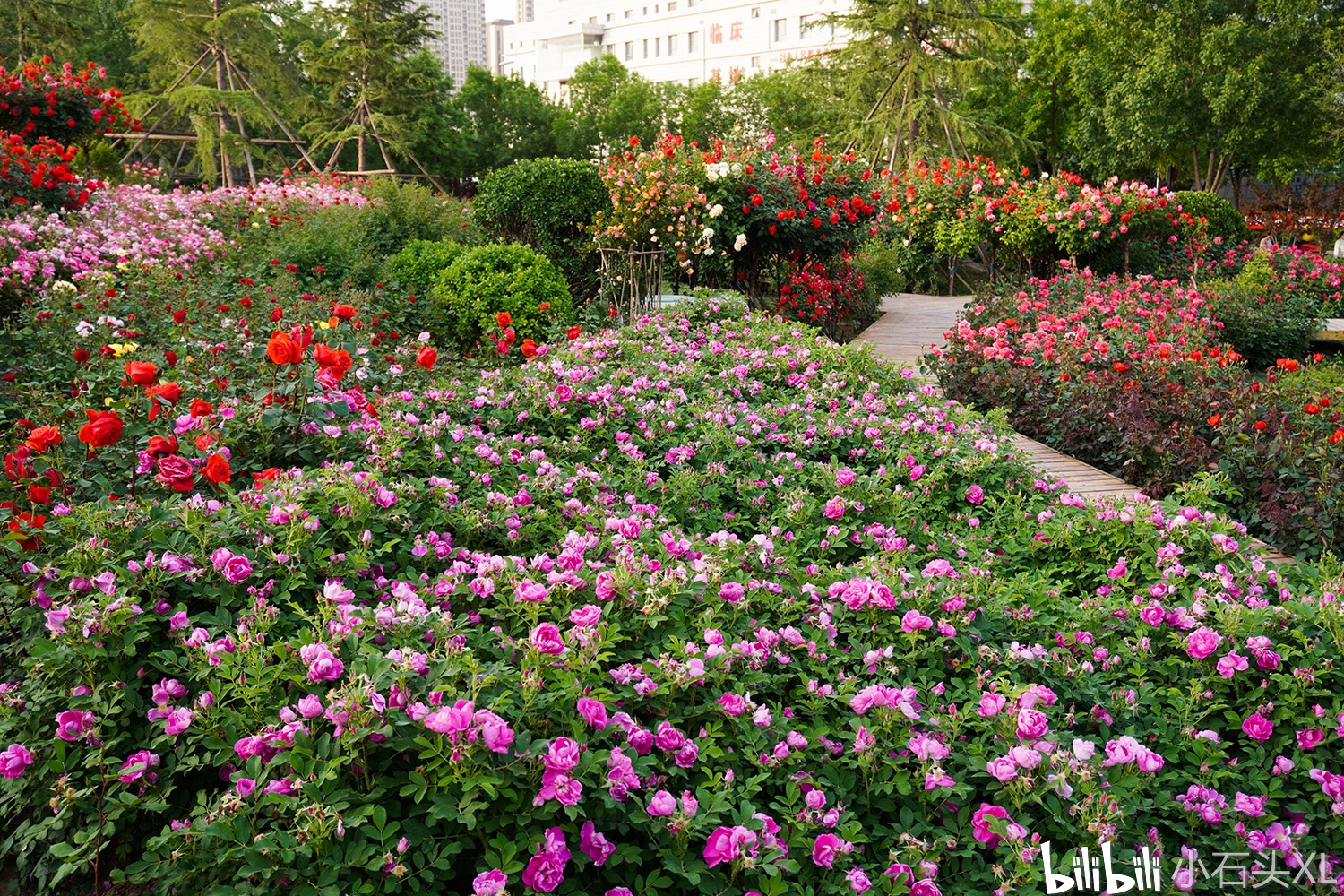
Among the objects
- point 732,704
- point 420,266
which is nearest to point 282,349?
point 732,704

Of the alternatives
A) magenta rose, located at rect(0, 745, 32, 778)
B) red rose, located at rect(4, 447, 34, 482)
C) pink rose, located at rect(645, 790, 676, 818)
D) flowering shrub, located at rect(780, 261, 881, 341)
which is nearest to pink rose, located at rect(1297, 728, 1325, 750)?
pink rose, located at rect(645, 790, 676, 818)

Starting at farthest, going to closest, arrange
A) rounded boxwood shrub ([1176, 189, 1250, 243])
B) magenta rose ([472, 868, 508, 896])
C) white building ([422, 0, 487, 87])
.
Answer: white building ([422, 0, 487, 87]) < rounded boxwood shrub ([1176, 189, 1250, 243]) < magenta rose ([472, 868, 508, 896])

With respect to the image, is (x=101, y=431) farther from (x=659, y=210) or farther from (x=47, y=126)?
(x=47, y=126)

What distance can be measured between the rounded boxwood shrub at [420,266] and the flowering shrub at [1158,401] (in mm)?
4611

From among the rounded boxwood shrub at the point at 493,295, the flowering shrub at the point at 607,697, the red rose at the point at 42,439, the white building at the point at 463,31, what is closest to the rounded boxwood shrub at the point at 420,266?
the rounded boxwood shrub at the point at 493,295

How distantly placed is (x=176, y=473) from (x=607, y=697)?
1465 mm

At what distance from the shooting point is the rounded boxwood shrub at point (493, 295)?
7.46 metres

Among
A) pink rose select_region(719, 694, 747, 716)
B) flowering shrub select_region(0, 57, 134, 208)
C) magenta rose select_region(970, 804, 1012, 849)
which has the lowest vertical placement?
magenta rose select_region(970, 804, 1012, 849)

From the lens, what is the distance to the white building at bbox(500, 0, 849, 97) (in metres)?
53.4

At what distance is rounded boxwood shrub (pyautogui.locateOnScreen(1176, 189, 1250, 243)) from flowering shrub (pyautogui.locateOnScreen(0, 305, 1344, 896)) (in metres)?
15.5

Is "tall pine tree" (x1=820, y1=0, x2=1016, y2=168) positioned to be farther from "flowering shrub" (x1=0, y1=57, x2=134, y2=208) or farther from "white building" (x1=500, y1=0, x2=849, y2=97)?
"white building" (x1=500, y1=0, x2=849, y2=97)

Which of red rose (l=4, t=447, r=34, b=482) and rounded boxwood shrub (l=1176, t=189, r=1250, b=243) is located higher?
rounded boxwood shrub (l=1176, t=189, r=1250, b=243)

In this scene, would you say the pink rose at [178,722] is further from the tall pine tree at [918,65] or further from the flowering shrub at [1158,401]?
the tall pine tree at [918,65]

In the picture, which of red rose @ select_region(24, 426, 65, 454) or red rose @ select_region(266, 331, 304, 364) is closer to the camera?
red rose @ select_region(24, 426, 65, 454)
